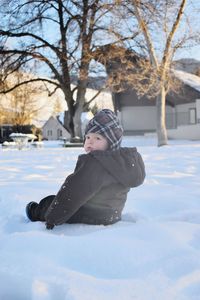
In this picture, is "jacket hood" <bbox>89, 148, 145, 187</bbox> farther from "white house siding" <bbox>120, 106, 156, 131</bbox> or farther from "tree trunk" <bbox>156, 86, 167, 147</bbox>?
"white house siding" <bbox>120, 106, 156, 131</bbox>

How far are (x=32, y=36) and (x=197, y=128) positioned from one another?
32.5 feet

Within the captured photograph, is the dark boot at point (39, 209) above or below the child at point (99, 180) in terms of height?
below

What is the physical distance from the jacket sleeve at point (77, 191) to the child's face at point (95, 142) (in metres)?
0.12

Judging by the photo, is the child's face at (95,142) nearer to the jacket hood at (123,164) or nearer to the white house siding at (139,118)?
the jacket hood at (123,164)

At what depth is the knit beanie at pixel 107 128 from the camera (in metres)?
2.34

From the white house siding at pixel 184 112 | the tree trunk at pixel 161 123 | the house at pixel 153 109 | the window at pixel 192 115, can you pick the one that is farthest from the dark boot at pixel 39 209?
the window at pixel 192 115

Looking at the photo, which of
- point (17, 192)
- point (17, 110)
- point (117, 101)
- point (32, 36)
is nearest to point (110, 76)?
point (32, 36)

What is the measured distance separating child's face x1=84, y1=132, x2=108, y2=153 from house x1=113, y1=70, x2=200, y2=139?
23685 millimetres

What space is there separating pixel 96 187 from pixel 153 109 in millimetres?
28532

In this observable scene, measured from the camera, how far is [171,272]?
1.63 m

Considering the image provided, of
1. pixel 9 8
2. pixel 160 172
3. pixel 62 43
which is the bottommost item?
pixel 160 172

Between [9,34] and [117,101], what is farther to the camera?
[117,101]

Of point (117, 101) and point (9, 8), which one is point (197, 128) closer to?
point (117, 101)

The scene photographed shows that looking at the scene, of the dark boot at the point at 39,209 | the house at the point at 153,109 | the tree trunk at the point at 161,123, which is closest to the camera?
the dark boot at the point at 39,209
